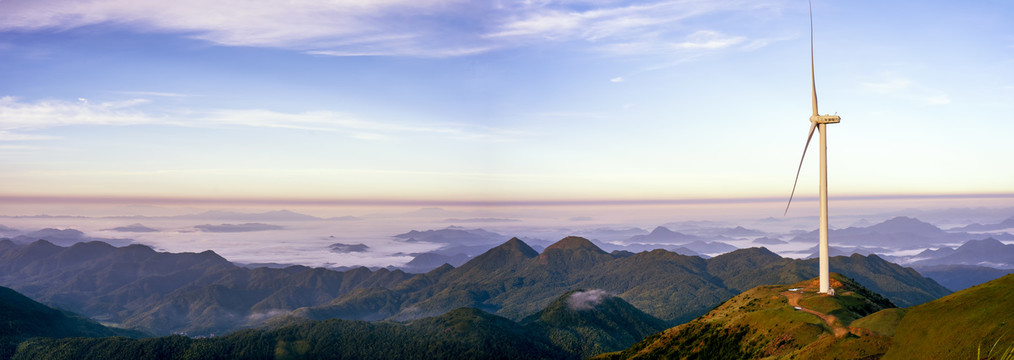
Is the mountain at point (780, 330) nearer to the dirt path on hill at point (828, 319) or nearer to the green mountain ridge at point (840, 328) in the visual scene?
the dirt path on hill at point (828, 319)

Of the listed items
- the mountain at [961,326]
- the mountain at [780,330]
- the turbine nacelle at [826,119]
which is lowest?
the mountain at [780,330]

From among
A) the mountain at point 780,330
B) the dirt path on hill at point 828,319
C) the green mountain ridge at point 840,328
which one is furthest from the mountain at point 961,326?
the dirt path on hill at point 828,319

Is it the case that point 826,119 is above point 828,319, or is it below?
above

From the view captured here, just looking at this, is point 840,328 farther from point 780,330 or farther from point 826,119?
point 826,119

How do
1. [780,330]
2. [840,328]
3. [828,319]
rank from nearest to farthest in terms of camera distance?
[840,328] < [828,319] < [780,330]

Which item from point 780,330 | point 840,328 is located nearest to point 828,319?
point 840,328
